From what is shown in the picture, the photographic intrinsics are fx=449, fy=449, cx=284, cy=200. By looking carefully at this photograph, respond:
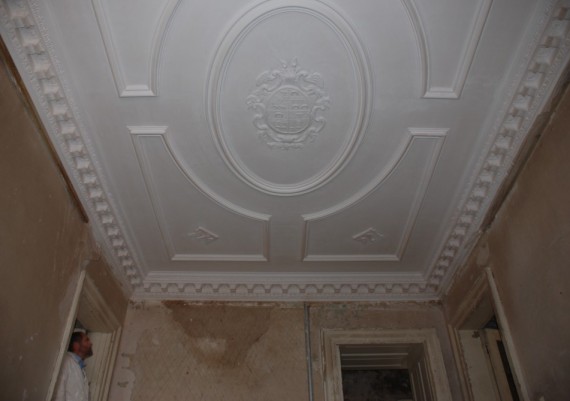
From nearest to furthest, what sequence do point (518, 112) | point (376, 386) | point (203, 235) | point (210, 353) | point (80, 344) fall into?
point (518, 112) < point (80, 344) < point (203, 235) < point (210, 353) < point (376, 386)

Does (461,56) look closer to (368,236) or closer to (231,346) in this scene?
(368,236)

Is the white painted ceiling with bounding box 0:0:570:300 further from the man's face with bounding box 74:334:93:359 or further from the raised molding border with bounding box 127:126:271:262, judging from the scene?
the man's face with bounding box 74:334:93:359

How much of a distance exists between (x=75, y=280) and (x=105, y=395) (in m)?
1.28

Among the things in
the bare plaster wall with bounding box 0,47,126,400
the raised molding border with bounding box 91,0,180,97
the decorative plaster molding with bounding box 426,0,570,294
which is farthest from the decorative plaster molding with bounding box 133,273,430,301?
the raised molding border with bounding box 91,0,180,97

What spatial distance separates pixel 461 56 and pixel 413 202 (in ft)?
4.91

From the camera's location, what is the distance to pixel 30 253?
3.04m

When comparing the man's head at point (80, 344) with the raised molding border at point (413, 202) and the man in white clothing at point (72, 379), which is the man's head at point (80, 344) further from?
the raised molding border at point (413, 202)

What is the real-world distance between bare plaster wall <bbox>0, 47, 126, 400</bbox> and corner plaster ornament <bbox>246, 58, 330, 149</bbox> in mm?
1563

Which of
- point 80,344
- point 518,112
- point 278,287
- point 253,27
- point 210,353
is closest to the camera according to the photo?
point 253,27

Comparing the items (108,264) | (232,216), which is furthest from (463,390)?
(108,264)

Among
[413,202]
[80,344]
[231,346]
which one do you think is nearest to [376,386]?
[231,346]

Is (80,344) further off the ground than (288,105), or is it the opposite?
(288,105)

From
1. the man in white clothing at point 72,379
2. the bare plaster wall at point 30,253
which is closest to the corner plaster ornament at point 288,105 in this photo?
the bare plaster wall at point 30,253

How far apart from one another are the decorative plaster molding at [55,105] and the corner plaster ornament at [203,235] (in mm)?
689
